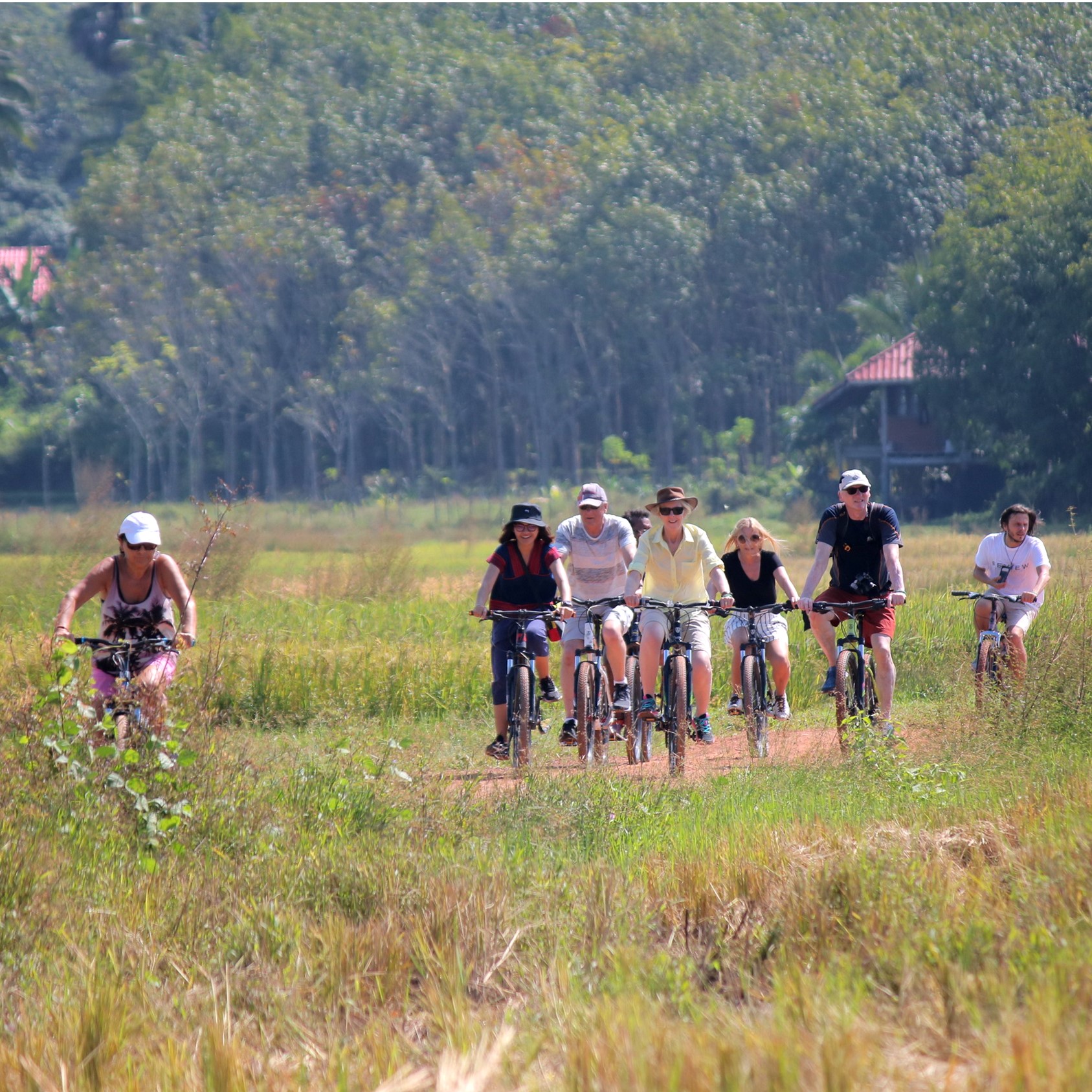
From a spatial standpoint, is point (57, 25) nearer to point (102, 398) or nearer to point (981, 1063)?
point (102, 398)

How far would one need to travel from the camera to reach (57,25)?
115000mm

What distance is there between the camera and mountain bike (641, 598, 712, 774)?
9680 mm

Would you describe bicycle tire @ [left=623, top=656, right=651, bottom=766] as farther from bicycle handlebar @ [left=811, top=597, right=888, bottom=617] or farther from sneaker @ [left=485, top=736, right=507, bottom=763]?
bicycle handlebar @ [left=811, top=597, right=888, bottom=617]

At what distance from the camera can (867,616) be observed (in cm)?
998

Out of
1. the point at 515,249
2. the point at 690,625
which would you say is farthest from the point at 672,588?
the point at 515,249

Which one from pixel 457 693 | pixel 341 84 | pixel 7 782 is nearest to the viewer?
pixel 7 782

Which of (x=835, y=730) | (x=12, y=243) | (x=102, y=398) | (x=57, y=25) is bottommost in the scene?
(x=835, y=730)

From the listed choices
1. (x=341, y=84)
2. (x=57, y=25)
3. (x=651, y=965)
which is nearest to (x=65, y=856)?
(x=651, y=965)

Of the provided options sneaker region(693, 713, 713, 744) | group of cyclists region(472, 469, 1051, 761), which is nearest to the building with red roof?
group of cyclists region(472, 469, 1051, 761)

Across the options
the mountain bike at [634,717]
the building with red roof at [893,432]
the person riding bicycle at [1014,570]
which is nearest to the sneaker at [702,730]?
the mountain bike at [634,717]

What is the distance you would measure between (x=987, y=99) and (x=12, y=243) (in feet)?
175

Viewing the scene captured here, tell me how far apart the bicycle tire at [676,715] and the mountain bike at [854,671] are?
0.93 meters

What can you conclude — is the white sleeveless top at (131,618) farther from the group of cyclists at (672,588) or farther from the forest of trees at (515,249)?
the forest of trees at (515,249)

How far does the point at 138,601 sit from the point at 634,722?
363 centimetres
